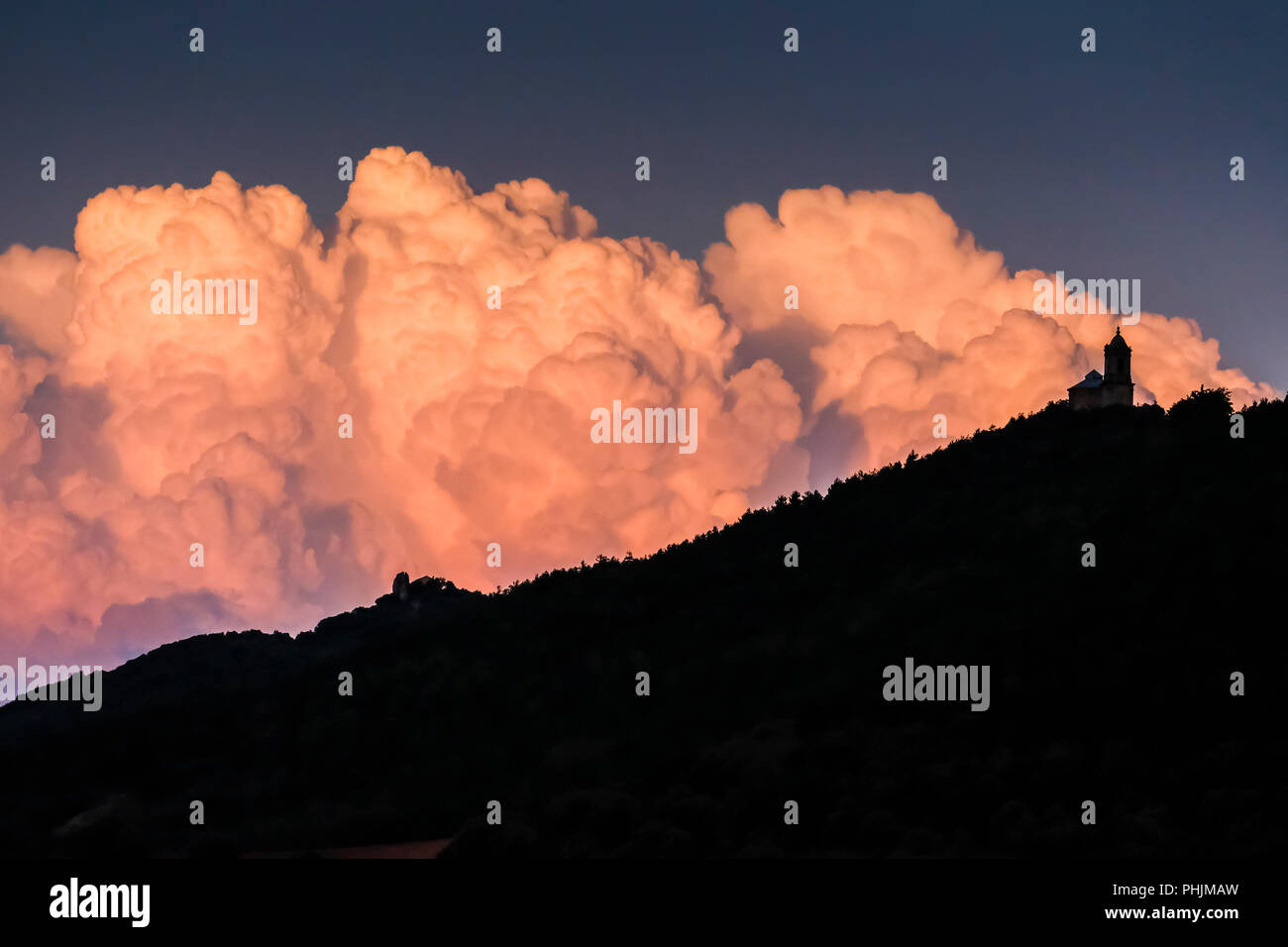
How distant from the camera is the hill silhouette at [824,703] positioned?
3148cm

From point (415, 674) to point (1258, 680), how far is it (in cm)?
4169

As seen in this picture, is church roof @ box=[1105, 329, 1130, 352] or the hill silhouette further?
church roof @ box=[1105, 329, 1130, 352]

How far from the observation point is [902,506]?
245 ft

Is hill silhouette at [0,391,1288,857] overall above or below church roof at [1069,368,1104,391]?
below

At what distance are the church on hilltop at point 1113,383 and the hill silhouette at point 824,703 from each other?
250 cm

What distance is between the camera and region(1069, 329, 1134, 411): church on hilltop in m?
85.7

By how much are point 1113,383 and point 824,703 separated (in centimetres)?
5259

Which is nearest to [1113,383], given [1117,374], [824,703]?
[1117,374]

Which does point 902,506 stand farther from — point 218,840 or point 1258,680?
point 218,840

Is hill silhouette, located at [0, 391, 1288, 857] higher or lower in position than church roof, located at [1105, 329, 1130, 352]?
lower

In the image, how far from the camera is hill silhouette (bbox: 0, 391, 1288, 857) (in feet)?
103

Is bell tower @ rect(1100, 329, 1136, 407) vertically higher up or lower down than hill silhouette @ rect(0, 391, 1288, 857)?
higher up

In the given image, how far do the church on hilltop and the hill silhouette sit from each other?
2497 millimetres
